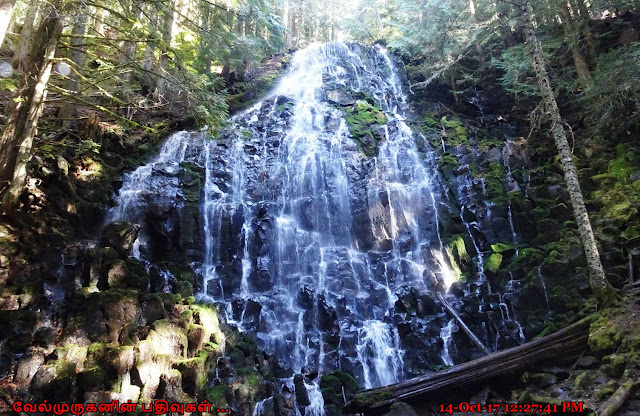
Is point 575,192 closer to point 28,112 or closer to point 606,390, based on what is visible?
point 606,390

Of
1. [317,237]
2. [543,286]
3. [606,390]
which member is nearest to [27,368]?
[606,390]

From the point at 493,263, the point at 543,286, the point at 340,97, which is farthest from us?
the point at 340,97

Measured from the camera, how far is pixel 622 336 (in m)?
7.08

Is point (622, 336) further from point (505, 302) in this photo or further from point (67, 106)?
point (67, 106)

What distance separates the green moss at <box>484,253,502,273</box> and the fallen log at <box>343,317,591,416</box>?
13.0 feet

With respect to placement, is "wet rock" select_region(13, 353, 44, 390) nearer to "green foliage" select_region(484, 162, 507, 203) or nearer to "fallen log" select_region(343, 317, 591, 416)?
"fallen log" select_region(343, 317, 591, 416)

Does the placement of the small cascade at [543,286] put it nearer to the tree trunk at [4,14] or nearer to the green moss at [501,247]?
the green moss at [501,247]

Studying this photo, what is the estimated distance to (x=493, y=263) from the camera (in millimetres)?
12398

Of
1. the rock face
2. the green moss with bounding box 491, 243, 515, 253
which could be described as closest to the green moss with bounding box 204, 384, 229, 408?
the rock face

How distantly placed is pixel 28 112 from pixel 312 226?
9491mm

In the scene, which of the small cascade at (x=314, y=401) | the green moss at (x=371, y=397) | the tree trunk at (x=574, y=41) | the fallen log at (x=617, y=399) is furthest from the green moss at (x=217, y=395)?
the tree trunk at (x=574, y=41)

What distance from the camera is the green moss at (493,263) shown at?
40.3 feet

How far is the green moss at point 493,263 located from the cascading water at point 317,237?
0.43 meters

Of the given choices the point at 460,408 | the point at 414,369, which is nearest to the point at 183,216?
the point at 414,369
